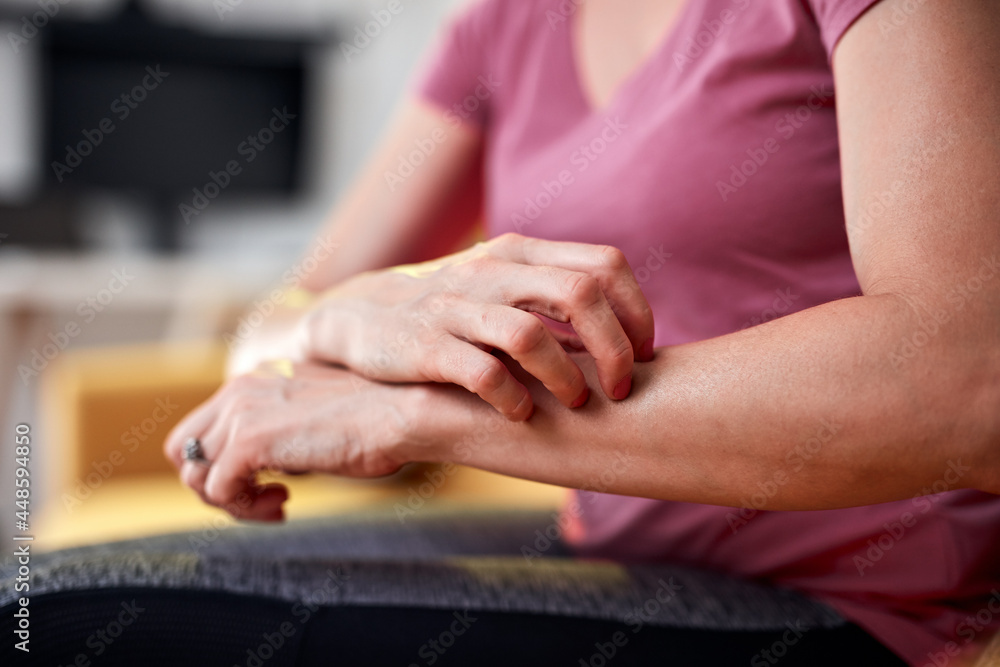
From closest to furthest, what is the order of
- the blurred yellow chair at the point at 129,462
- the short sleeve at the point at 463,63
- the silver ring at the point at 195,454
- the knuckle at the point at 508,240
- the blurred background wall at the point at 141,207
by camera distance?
the knuckle at the point at 508,240 < the silver ring at the point at 195,454 < the short sleeve at the point at 463,63 < the blurred yellow chair at the point at 129,462 < the blurred background wall at the point at 141,207

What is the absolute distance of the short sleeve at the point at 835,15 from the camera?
0.53 meters

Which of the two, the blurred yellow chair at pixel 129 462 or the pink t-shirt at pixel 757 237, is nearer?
the pink t-shirt at pixel 757 237

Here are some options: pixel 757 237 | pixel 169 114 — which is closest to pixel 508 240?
pixel 757 237

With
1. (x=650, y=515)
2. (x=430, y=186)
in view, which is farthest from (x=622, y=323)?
(x=430, y=186)

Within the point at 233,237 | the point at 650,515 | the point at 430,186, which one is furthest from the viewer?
the point at 233,237

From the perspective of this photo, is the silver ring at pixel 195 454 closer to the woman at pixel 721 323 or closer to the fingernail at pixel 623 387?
the woman at pixel 721 323

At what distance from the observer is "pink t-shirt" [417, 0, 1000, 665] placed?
61 centimetres

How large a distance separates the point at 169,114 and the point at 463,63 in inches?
122

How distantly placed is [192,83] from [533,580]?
3545 mm

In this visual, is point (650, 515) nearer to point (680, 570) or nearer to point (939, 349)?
point (680, 570)

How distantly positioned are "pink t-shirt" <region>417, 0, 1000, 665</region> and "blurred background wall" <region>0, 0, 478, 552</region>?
57.8 inches

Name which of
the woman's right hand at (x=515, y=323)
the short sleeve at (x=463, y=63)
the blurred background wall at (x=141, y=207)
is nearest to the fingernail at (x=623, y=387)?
the woman's right hand at (x=515, y=323)

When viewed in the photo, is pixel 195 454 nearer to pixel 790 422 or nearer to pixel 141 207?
pixel 790 422

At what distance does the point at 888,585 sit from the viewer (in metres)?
0.62
